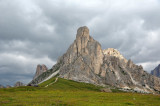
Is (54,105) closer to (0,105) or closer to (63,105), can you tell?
(63,105)

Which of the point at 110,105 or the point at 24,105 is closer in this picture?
the point at 24,105

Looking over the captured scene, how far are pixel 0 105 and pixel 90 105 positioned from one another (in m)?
16.7

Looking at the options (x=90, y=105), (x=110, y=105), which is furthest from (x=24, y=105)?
(x=110, y=105)

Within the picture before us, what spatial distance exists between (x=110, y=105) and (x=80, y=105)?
19.9ft

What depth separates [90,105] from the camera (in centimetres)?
3119

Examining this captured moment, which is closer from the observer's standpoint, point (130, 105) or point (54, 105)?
point (54, 105)

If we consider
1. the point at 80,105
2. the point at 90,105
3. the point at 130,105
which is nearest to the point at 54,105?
the point at 80,105

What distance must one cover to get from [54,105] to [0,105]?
983cm

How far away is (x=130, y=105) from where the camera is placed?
33.0 m

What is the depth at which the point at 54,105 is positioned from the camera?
29703 millimetres

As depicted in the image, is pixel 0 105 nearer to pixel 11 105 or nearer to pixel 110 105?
pixel 11 105

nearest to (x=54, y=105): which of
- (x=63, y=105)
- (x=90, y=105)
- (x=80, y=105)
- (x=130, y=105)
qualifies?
(x=63, y=105)

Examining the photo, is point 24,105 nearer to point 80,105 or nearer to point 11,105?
point 11,105

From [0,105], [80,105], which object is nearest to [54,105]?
[80,105]
